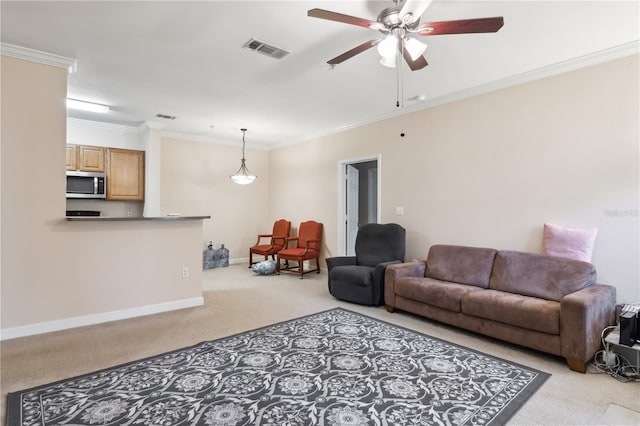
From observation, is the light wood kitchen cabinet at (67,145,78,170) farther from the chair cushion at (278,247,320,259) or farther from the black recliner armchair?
the black recliner armchair

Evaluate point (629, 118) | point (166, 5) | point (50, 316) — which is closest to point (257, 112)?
point (166, 5)

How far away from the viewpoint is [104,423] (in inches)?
71.3

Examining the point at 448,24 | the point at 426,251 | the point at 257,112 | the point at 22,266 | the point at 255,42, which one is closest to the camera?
the point at 448,24

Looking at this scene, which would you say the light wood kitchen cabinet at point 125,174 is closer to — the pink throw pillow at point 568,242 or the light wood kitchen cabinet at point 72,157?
the light wood kitchen cabinet at point 72,157

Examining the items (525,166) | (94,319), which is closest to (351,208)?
(525,166)

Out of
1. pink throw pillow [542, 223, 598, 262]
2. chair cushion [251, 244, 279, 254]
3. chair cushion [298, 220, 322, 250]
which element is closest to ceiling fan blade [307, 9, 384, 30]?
pink throw pillow [542, 223, 598, 262]

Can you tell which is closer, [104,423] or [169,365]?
[104,423]

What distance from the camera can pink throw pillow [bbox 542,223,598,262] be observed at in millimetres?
3076

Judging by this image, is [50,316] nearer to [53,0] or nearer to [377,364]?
[53,0]

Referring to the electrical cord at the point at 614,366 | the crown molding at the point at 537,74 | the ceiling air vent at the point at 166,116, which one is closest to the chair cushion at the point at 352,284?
the electrical cord at the point at 614,366

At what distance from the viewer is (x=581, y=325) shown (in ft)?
7.89

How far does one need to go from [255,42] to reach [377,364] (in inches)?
115

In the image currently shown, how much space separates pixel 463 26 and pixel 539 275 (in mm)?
2416

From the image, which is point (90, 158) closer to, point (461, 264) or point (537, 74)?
point (461, 264)
